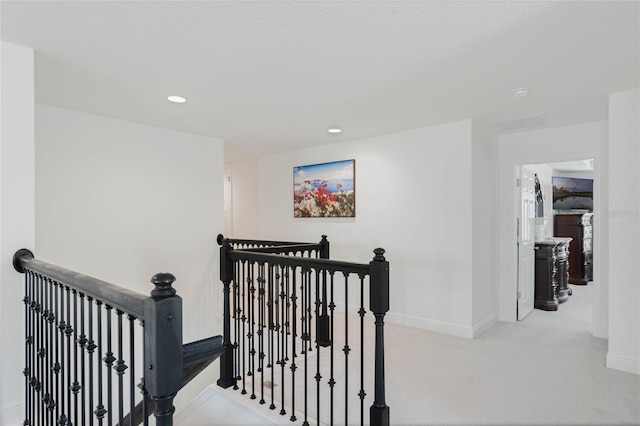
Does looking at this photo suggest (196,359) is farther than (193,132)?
No

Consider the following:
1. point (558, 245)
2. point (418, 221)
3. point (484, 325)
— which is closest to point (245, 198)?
point (418, 221)

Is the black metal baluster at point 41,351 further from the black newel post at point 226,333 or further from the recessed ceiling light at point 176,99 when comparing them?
the recessed ceiling light at point 176,99

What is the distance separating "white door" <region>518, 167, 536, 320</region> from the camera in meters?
4.46

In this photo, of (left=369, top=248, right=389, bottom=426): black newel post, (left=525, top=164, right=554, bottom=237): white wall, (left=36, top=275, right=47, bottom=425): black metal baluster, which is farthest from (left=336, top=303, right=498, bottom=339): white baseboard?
(left=525, top=164, right=554, bottom=237): white wall

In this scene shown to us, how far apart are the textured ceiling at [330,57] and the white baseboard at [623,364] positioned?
7.02 ft

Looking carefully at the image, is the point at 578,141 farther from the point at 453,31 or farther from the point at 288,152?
the point at 288,152

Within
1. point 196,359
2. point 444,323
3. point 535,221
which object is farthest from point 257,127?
point 535,221

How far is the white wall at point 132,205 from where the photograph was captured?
335 cm

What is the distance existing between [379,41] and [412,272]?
2778mm

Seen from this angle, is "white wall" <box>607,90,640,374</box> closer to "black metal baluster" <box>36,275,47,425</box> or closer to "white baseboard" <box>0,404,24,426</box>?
"black metal baluster" <box>36,275,47,425</box>

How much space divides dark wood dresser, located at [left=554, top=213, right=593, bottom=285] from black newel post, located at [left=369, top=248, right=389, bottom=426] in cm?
647

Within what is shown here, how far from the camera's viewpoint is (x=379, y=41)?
2.10 m

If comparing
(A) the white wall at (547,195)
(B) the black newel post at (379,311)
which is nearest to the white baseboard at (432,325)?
(B) the black newel post at (379,311)

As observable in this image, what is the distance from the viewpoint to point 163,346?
38.7 inches
